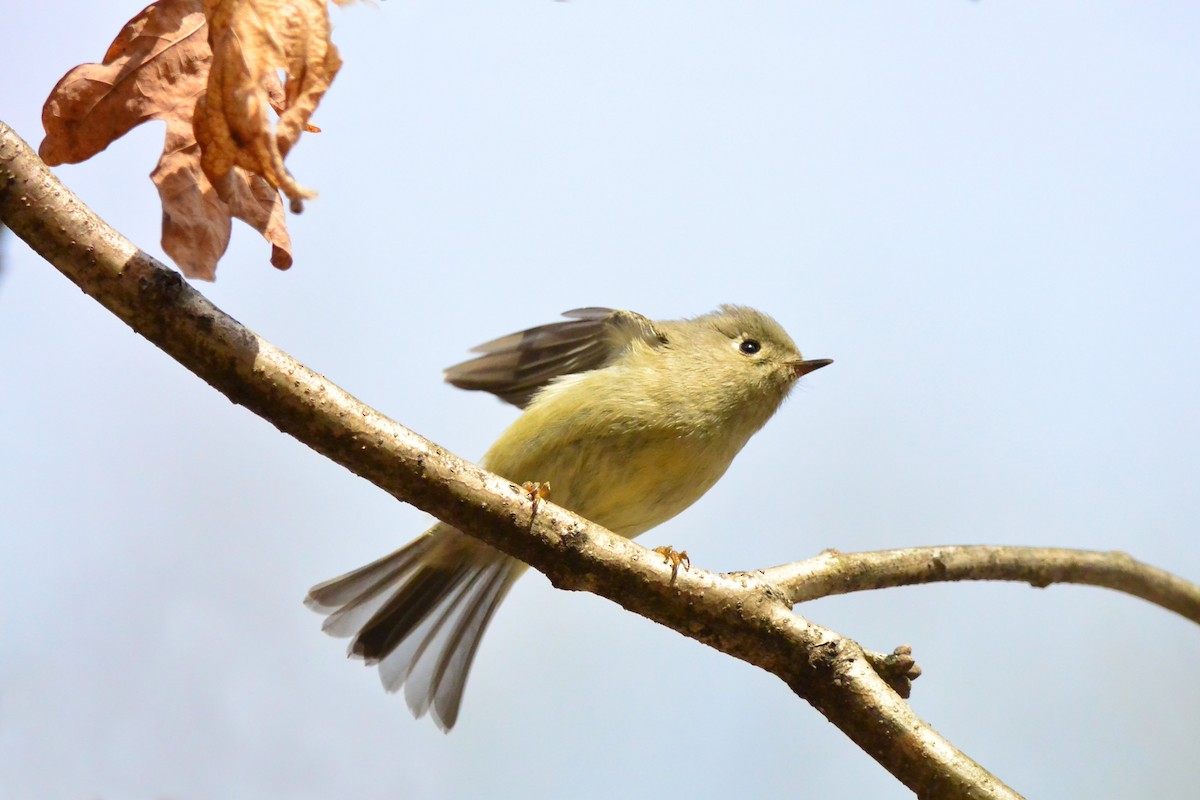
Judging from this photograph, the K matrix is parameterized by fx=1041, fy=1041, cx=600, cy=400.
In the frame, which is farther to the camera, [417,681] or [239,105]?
[417,681]

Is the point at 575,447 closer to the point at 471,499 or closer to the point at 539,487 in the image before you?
the point at 539,487

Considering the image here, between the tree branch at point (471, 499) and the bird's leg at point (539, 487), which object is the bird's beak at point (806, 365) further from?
the tree branch at point (471, 499)

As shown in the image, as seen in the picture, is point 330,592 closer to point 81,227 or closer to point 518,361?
point 518,361

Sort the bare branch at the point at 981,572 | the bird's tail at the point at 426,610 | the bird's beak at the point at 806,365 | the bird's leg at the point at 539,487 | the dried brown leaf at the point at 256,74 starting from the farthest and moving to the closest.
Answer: the bird's beak at the point at 806,365, the bird's tail at the point at 426,610, the bird's leg at the point at 539,487, the bare branch at the point at 981,572, the dried brown leaf at the point at 256,74

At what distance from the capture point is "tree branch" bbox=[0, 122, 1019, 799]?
6.31ft

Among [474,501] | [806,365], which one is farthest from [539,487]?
[806,365]

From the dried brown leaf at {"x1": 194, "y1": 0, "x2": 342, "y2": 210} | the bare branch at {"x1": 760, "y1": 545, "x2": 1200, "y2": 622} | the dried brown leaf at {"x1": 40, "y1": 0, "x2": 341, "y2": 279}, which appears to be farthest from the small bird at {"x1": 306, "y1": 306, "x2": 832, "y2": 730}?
the dried brown leaf at {"x1": 194, "y1": 0, "x2": 342, "y2": 210}

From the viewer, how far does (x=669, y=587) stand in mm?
2277

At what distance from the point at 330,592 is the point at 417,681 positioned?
45 cm

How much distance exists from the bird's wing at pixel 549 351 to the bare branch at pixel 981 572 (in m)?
1.48

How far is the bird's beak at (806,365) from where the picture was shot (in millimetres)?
3920

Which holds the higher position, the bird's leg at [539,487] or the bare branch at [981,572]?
the bare branch at [981,572]

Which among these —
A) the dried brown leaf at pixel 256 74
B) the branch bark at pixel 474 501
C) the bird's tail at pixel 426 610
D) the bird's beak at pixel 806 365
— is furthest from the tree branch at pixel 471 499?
the bird's beak at pixel 806 365

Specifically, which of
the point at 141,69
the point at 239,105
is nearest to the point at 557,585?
the point at 239,105
